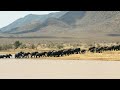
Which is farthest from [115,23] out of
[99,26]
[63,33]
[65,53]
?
[65,53]

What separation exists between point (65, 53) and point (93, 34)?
422 feet
